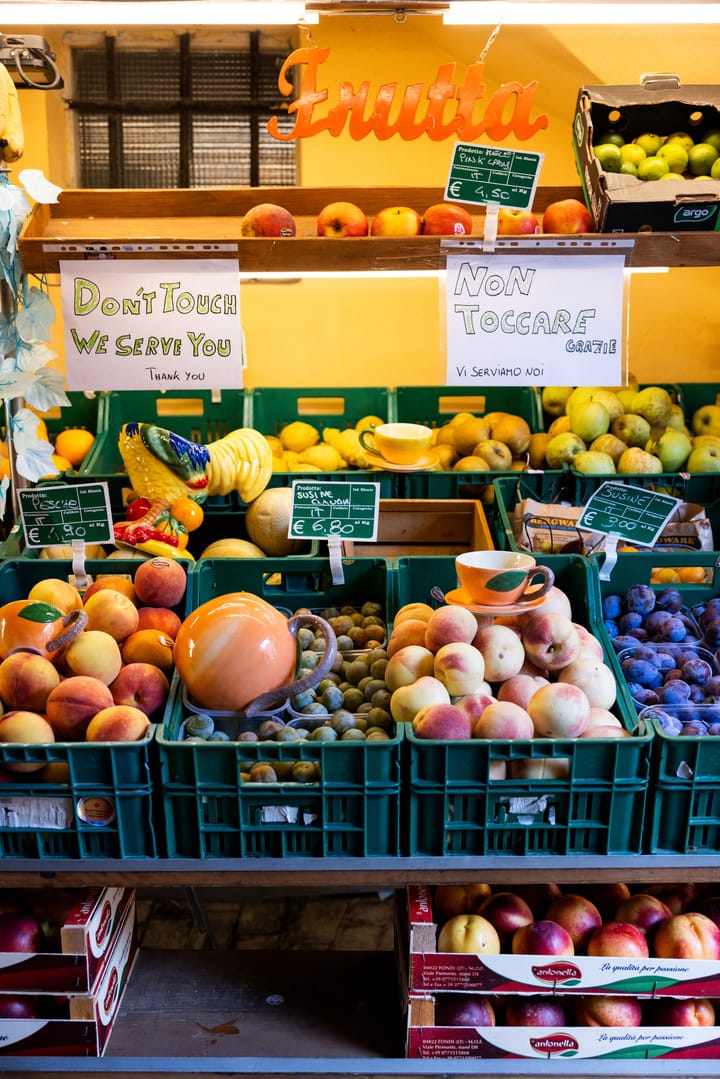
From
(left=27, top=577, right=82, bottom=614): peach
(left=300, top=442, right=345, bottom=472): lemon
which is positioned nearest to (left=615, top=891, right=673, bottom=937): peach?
(left=27, top=577, right=82, bottom=614): peach

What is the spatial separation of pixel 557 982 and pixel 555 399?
222 centimetres

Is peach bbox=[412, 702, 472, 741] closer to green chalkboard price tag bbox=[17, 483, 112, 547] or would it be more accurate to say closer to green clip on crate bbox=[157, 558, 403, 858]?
green clip on crate bbox=[157, 558, 403, 858]

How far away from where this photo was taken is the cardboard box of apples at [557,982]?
199 cm

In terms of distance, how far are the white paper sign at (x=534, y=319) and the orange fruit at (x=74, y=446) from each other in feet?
5.03

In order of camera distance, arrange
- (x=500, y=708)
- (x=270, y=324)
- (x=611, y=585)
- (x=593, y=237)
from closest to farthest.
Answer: (x=500, y=708)
(x=593, y=237)
(x=611, y=585)
(x=270, y=324)

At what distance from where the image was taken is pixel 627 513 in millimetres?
2477

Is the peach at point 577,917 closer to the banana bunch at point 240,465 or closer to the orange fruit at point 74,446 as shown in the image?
the banana bunch at point 240,465

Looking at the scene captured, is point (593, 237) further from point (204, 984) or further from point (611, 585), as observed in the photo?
point (204, 984)

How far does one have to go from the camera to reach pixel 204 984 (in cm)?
236

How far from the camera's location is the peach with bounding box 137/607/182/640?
2281 mm

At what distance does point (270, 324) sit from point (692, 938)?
3690 mm

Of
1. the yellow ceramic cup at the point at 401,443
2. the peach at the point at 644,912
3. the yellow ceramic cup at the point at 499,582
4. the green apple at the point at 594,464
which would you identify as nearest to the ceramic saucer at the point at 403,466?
the yellow ceramic cup at the point at 401,443

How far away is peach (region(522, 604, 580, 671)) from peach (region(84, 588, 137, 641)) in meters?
0.83

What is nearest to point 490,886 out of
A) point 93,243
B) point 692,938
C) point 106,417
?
point 692,938
